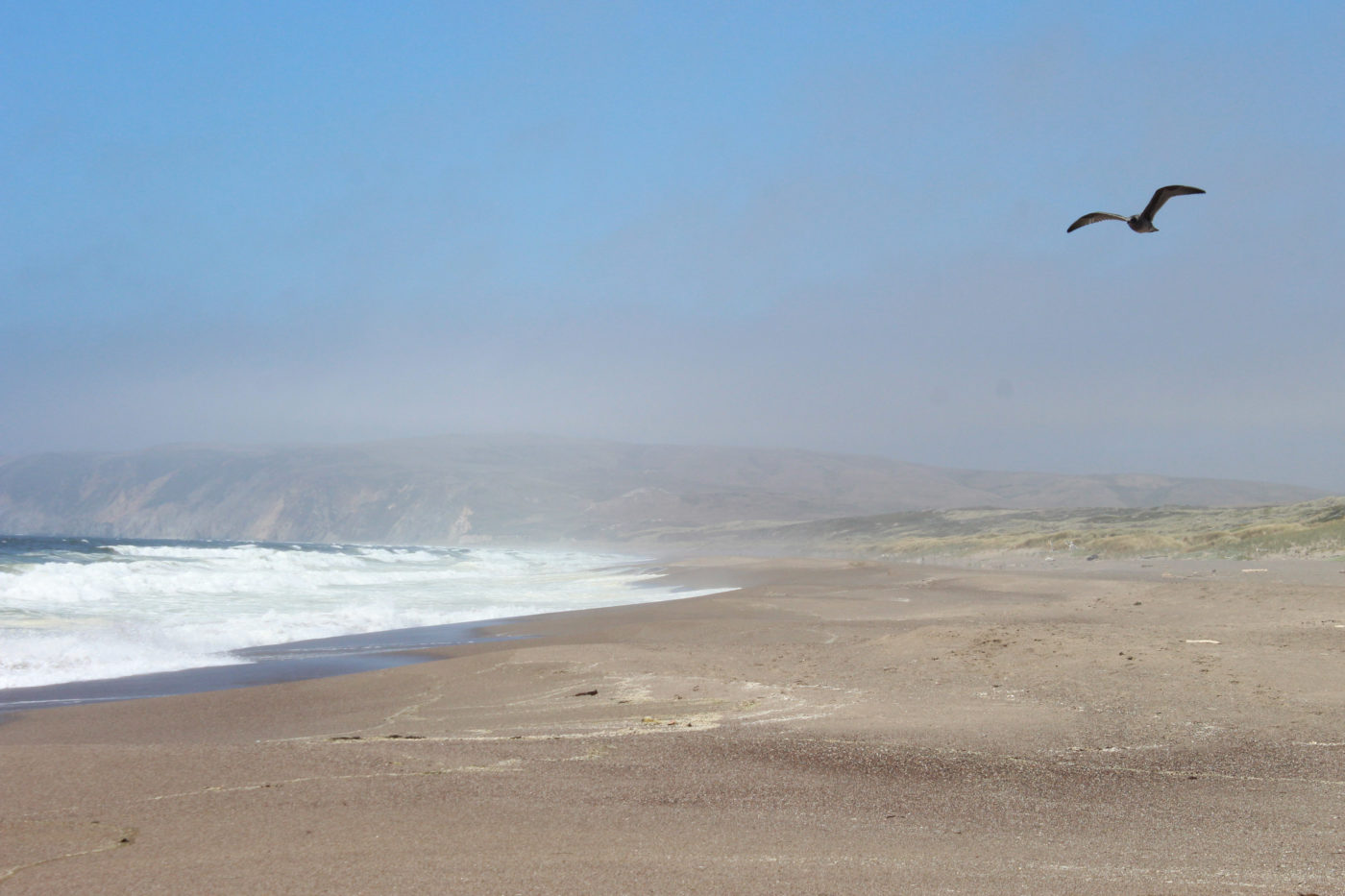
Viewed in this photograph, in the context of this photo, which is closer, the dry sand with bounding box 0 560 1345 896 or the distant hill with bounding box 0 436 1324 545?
the dry sand with bounding box 0 560 1345 896

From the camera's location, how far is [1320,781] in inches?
201

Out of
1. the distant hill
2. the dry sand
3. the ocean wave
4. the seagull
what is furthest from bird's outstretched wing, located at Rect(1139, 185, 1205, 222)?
the distant hill

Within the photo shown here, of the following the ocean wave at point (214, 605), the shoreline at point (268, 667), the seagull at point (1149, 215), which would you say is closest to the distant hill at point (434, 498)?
the ocean wave at point (214, 605)

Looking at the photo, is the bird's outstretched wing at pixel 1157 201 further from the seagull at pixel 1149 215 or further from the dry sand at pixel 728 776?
the dry sand at pixel 728 776

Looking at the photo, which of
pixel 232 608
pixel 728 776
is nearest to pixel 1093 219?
pixel 728 776

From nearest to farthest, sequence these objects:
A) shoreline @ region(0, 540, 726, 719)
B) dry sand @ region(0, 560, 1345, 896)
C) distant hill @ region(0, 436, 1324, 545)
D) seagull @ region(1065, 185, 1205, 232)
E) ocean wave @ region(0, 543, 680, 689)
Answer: dry sand @ region(0, 560, 1345, 896)
seagull @ region(1065, 185, 1205, 232)
shoreline @ region(0, 540, 726, 719)
ocean wave @ region(0, 543, 680, 689)
distant hill @ region(0, 436, 1324, 545)

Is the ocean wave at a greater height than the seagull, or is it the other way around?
the seagull

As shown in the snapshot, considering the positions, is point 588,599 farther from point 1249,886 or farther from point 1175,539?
point 1175,539

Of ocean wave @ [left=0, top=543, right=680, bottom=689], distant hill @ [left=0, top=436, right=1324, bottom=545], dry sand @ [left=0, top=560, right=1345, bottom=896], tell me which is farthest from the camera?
distant hill @ [left=0, top=436, right=1324, bottom=545]

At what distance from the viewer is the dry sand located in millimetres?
3824

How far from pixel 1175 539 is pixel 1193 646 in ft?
97.9

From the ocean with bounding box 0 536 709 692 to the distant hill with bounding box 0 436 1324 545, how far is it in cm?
8007

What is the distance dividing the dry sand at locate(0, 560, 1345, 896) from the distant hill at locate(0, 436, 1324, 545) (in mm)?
102119

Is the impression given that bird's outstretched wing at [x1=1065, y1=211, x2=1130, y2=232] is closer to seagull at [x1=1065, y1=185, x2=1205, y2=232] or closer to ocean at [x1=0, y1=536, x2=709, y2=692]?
seagull at [x1=1065, y1=185, x2=1205, y2=232]
